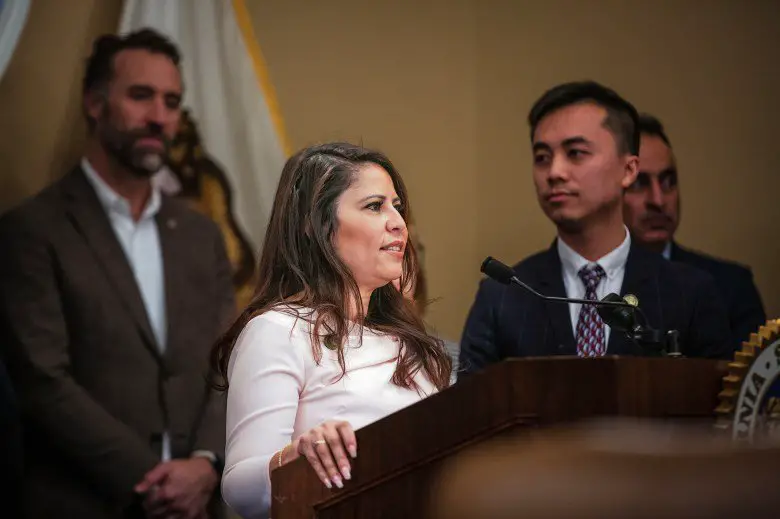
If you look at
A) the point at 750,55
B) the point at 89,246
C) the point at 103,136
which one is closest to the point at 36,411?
the point at 89,246

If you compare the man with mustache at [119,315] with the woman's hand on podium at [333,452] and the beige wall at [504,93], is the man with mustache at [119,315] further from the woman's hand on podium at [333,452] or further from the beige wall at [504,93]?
the woman's hand on podium at [333,452]

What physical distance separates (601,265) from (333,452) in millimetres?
1747

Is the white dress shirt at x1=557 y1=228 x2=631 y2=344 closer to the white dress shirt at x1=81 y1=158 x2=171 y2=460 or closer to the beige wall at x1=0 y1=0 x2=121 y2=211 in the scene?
the white dress shirt at x1=81 y1=158 x2=171 y2=460

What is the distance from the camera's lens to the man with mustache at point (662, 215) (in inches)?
173

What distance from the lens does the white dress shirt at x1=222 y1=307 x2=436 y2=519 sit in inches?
85.4

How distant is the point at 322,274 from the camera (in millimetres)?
2457

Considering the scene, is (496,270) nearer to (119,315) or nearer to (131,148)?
(119,315)

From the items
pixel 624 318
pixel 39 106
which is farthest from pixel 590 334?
pixel 39 106

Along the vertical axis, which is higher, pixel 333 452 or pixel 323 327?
pixel 323 327

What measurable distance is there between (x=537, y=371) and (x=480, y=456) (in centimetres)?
14

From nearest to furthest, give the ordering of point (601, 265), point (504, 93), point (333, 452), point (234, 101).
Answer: point (333, 452), point (601, 265), point (234, 101), point (504, 93)

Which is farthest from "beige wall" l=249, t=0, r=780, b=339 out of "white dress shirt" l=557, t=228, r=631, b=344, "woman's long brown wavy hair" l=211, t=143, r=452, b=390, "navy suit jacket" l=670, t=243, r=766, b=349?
"woman's long brown wavy hair" l=211, t=143, r=452, b=390

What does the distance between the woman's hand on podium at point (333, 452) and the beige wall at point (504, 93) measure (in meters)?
2.93

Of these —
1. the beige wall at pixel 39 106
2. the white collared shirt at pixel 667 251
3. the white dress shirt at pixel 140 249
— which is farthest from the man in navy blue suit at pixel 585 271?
the beige wall at pixel 39 106
